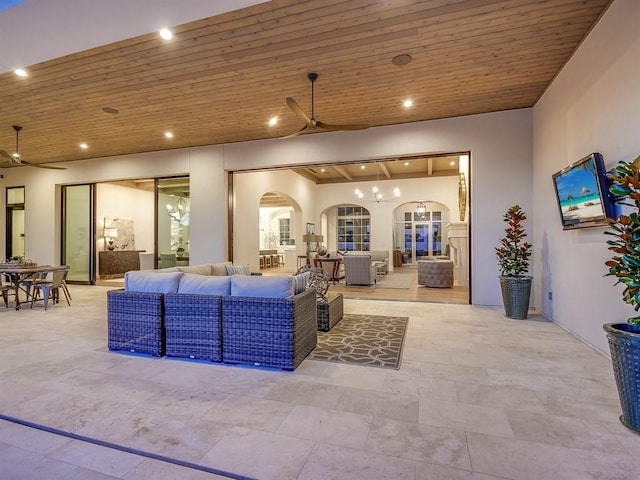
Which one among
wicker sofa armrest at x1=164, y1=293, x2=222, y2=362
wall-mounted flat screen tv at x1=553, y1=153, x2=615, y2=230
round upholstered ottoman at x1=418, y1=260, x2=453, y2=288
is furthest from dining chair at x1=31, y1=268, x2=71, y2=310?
wall-mounted flat screen tv at x1=553, y1=153, x2=615, y2=230

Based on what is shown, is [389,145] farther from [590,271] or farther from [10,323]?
[10,323]

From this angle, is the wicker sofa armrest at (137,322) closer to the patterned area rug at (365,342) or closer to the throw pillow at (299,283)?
the throw pillow at (299,283)

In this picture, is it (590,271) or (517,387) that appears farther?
(590,271)

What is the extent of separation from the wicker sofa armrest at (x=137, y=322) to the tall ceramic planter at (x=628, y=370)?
12.0 ft

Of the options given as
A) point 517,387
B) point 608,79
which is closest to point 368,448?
point 517,387

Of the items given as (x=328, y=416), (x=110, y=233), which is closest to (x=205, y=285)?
(x=328, y=416)

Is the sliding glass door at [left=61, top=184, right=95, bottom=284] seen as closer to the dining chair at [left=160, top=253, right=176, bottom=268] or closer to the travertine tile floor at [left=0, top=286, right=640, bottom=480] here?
the dining chair at [left=160, top=253, right=176, bottom=268]

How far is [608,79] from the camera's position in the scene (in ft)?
10.1

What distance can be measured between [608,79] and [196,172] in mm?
7031

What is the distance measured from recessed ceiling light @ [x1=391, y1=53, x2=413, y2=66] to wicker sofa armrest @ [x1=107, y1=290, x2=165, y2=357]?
3701 mm

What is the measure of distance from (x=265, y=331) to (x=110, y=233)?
910 cm

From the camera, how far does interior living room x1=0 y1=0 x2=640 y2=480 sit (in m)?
1.88

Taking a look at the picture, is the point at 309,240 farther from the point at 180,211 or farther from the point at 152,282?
the point at 152,282

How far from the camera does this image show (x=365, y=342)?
12.2ft
